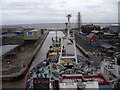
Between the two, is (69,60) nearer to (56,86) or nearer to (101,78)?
(101,78)

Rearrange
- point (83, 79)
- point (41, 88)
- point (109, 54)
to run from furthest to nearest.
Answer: point (109, 54) < point (83, 79) < point (41, 88)

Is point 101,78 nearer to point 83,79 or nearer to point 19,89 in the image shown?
point 83,79

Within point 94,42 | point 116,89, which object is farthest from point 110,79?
point 94,42

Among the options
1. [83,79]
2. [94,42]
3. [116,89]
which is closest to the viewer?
Result: [116,89]

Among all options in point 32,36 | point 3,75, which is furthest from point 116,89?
point 32,36

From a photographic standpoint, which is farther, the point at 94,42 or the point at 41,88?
the point at 94,42

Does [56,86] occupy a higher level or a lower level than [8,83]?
higher

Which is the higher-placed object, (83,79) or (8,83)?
(83,79)

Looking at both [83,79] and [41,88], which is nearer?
[41,88]

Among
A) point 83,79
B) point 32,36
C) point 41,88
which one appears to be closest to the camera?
point 41,88
